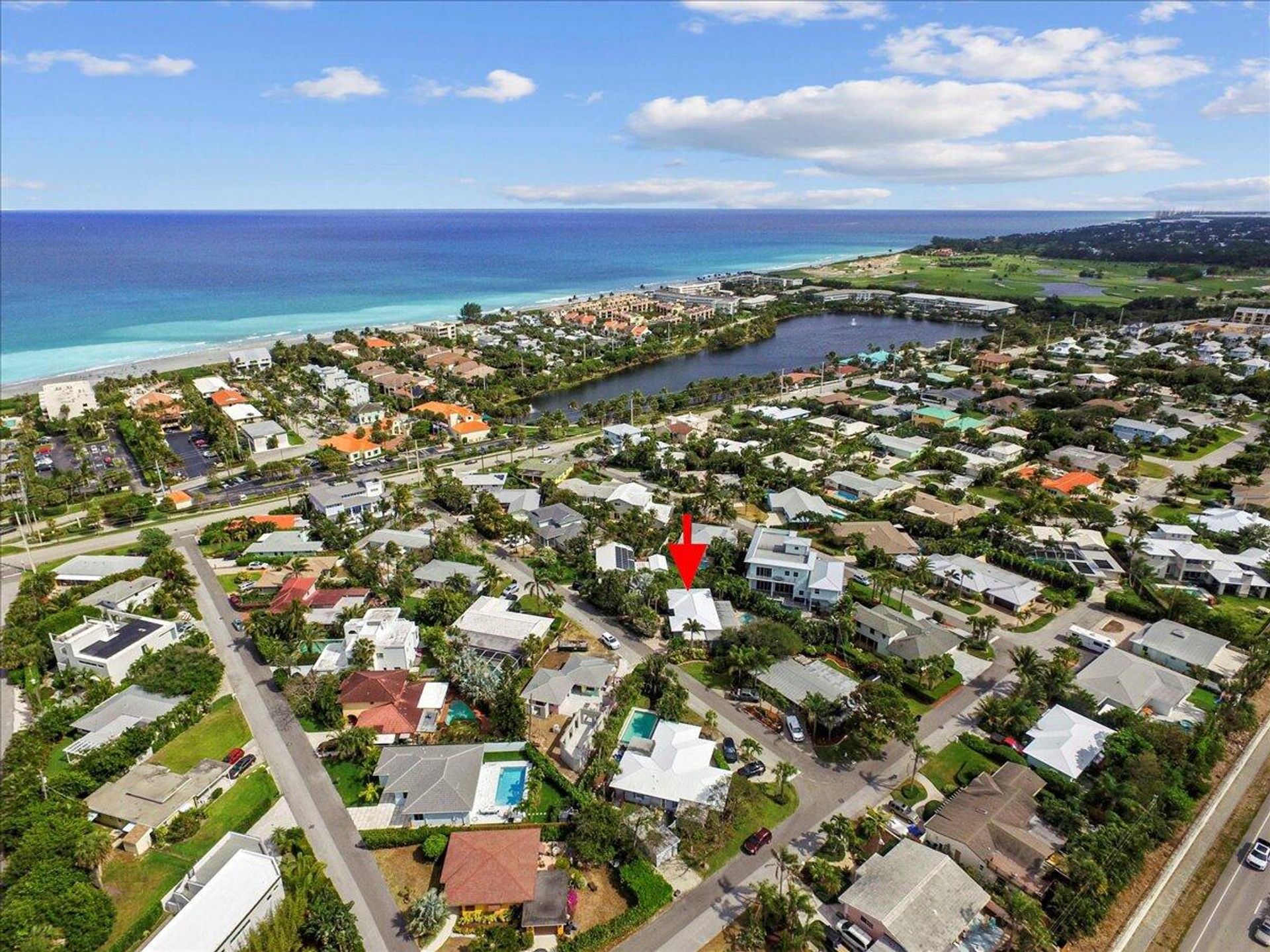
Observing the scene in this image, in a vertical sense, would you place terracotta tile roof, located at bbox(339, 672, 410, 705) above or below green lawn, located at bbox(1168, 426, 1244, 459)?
below

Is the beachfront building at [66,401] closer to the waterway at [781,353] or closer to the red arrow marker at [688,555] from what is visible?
the waterway at [781,353]

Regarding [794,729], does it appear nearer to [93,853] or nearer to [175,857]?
[175,857]

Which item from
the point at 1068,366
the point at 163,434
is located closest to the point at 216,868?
the point at 163,434

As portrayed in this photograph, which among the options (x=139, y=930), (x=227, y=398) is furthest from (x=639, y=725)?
(x=227, y=398)

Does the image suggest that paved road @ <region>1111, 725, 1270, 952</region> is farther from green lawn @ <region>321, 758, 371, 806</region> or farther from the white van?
green lawn @ <region>321, 758, 371, 806</region>

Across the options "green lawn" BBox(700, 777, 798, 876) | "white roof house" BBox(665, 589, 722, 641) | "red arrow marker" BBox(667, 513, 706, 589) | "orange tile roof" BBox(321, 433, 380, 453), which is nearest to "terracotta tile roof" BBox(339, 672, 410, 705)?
"white roof house" BBox(665, 589, 722, 641)

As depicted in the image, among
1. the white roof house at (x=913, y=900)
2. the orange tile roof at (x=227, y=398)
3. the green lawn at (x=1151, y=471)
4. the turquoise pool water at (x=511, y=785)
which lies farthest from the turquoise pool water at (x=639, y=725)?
the orange tile roof at (x=227, y=398)

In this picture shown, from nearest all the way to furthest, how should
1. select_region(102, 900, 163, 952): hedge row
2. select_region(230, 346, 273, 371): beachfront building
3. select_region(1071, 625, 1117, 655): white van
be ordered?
select_region(102, 900, 163, 952): hedge row → select_region(1071, 625, 1117, 655): white van → select_region(230, 346, 273, 371): beachfront building
